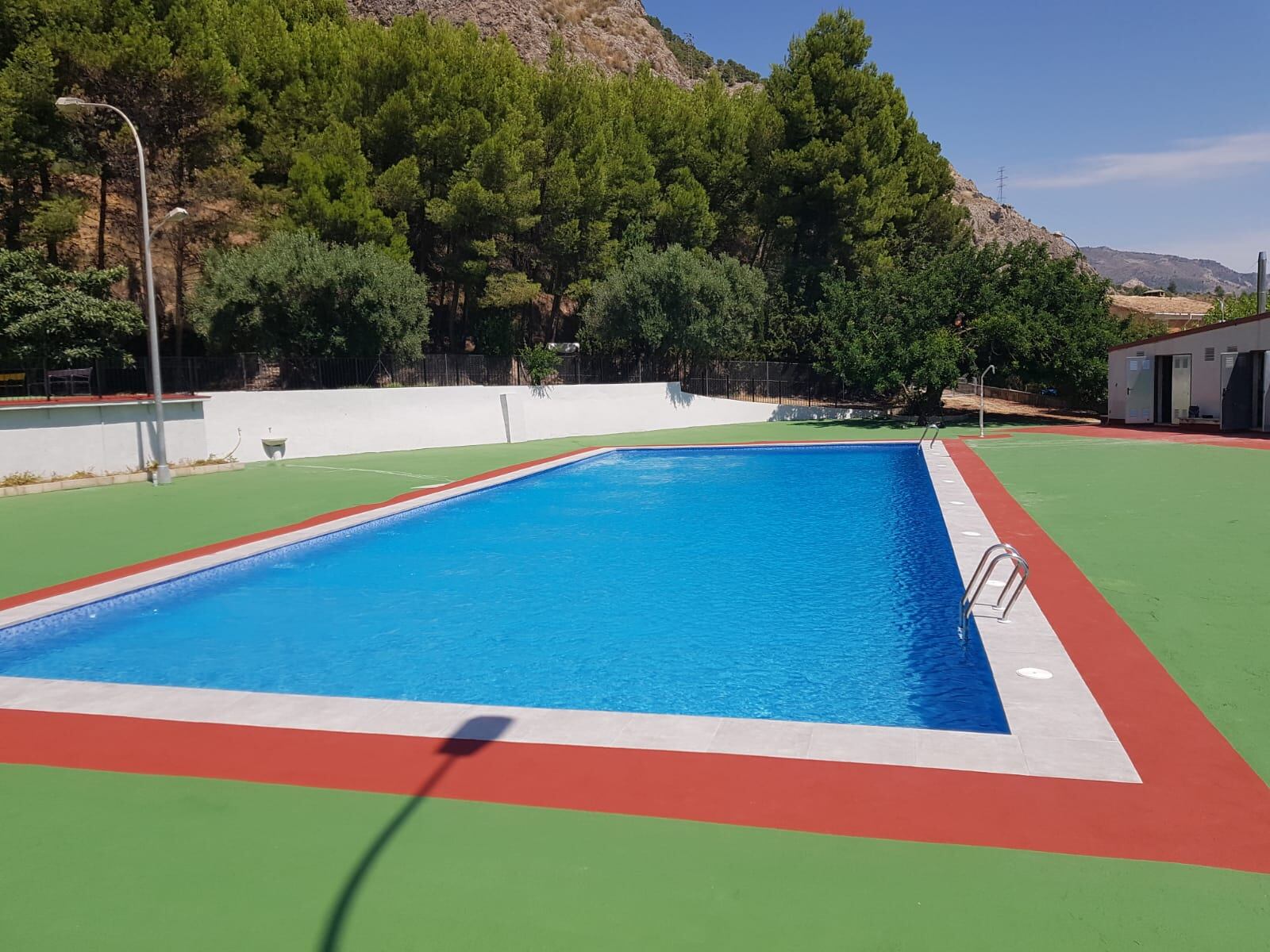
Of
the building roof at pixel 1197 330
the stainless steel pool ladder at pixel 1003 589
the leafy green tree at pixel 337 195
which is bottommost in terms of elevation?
the stainless steel pool ladder at pixel 1003 589

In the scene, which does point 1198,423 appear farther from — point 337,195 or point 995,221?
point 995,221

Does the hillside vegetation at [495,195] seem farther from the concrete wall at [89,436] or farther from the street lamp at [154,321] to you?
the street lamp at [154,321]

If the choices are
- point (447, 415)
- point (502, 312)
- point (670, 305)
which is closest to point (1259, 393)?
point (670, 305)

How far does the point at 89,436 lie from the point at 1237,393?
29.0 m

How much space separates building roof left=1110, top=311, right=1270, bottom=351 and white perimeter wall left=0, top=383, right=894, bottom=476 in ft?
33.6

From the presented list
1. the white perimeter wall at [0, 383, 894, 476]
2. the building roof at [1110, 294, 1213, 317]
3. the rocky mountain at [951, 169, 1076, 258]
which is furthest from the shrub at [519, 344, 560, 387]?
the rocky mountain at [951, 169, 1076, 258]

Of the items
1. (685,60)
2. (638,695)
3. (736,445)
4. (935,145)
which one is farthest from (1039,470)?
(685,60)

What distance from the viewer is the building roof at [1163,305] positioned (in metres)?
57.9

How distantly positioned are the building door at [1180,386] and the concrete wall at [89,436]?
28.1 metres

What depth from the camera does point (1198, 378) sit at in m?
26.1

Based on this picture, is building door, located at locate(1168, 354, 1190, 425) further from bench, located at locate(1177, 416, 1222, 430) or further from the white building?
bench, located at locate(1177, 416, 1222, 430)

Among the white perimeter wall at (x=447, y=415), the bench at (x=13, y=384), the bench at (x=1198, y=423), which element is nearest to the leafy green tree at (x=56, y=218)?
the bench at (x=13, y=384)

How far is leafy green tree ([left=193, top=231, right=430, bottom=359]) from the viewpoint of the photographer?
2569 centimetres

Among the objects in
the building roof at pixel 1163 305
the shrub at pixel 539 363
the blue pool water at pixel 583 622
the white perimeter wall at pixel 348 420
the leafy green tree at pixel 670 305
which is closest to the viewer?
the blue pool water at pixel 583 622
